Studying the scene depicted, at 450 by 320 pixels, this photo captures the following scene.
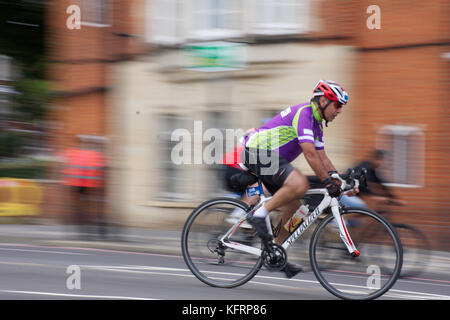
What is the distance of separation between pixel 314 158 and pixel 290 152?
38 centimetres

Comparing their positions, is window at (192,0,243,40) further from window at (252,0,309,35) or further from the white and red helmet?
the white and red helmet

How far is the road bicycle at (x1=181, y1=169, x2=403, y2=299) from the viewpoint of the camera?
5.65 metres

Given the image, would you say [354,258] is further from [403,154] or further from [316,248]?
[403,154]

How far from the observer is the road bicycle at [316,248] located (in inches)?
223

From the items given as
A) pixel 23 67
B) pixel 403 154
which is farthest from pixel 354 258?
pixel 23 67

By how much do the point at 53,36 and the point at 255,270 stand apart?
33.2ft

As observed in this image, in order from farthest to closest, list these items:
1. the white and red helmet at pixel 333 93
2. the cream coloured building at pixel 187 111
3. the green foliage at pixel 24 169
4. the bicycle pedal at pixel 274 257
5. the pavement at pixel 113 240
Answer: the green foliage at pixel 24 169 < the cream coloured building at pixel 187 111 < the pavement at pixel 113 240 < the bicycle pedal at pixel 274 257 < the white and red helmet at pixel 333 93

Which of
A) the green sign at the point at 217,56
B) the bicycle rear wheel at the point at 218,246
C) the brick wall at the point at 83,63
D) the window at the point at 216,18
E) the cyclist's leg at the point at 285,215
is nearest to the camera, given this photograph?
the cyclist's leg at the point at 285,215

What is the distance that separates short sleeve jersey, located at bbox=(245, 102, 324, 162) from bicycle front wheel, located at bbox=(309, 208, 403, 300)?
0.70 meters

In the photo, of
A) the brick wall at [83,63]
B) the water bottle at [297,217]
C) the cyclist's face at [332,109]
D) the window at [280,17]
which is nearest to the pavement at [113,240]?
the brick wall at [83,63]

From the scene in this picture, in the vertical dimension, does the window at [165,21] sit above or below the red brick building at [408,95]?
above

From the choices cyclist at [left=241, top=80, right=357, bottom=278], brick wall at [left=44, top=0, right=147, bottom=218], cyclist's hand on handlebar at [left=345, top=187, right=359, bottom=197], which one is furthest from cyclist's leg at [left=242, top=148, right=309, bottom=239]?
brick wall at [left=44, top=0, right=147, bottom=218]

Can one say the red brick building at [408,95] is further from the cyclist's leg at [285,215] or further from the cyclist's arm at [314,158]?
the cyclist's arm at [314,158]
